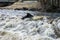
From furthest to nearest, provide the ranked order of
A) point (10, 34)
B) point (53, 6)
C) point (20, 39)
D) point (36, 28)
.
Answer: point (53, 6) < point (36, 28) < point (10, 34) < point (20, 39)

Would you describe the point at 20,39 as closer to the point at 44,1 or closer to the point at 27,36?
the point at 27,36

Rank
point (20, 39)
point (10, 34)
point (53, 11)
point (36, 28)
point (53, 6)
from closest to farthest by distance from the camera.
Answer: point (20, 39) → point (10, 34) → point (36, 28) → point (53, 11) → point (53, 6)

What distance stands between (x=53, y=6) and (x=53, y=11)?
78 cm

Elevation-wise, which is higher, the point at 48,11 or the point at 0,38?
the point at 0,38

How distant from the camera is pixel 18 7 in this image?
377 inches

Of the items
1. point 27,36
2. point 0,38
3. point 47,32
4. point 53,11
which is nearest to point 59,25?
point 47,32

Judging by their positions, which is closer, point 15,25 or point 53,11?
point 15,25

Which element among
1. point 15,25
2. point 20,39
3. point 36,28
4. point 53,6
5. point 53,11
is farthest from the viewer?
point 53,6

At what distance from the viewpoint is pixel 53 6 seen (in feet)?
30.2

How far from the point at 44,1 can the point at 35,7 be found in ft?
2.26

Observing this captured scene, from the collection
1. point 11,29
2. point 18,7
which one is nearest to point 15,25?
point 11,29

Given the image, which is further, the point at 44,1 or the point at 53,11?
the point at 44,1

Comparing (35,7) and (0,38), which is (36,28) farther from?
(35,7)

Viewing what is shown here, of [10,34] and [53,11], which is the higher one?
[10,34]
